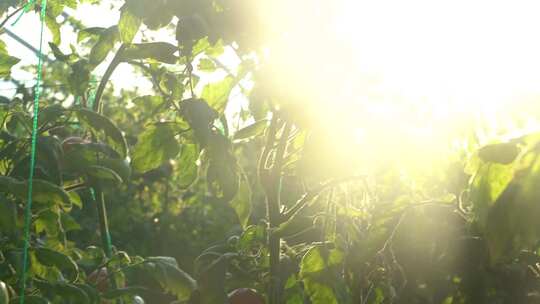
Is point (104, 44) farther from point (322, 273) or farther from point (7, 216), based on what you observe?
point (322, 273)

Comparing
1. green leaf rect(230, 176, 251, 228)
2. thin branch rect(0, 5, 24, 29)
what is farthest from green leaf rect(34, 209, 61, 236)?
thin branch rect(0, 5, 24, 29)

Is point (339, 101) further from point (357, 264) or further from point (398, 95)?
point (357, 264)

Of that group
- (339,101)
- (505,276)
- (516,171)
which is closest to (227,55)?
(339,101)

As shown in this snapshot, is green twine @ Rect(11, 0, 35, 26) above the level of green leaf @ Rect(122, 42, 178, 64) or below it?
above

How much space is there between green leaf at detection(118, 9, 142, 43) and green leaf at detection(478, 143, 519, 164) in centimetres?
80

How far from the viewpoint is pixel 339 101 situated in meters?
1.23

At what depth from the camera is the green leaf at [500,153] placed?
744 mm

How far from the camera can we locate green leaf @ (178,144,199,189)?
1.51m

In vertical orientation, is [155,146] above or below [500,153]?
above

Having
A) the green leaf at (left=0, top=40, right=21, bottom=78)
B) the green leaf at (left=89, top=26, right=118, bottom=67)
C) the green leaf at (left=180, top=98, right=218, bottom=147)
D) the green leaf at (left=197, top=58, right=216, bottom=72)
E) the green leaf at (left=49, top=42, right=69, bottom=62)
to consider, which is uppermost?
the green leaf at (left=49, top=42, right=69, bottom=62)

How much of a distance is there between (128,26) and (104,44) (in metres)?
0.16

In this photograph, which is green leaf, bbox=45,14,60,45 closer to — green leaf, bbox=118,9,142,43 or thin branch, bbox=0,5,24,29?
thin branch, bbox=0,5,24,29

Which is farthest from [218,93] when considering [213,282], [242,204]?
[213,282]

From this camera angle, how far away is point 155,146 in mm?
1461
